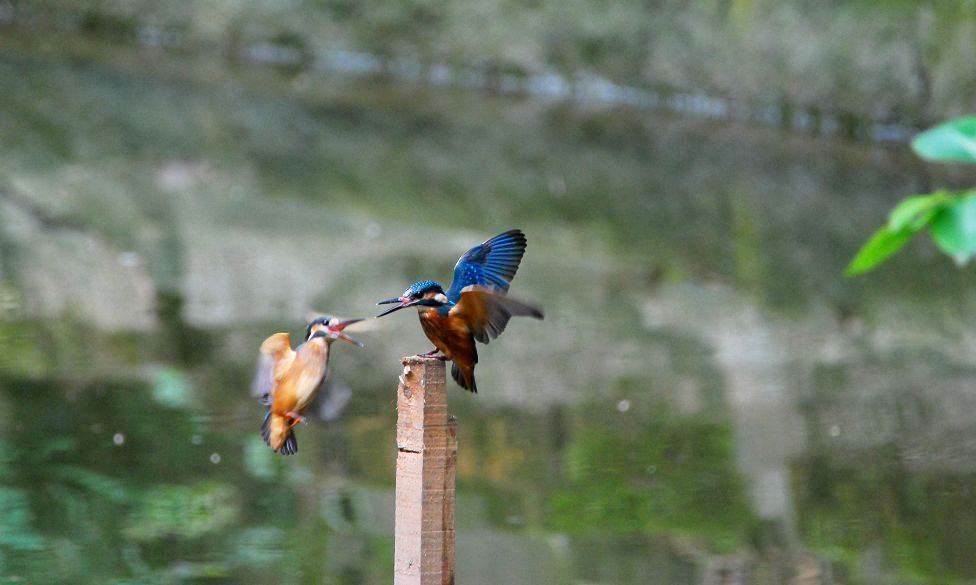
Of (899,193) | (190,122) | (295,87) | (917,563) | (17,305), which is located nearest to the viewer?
(917,563)

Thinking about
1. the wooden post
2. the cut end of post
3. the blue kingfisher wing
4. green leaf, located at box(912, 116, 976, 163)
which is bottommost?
the wooden post

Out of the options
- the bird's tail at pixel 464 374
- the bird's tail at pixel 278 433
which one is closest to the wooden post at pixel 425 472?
the bird's tail at pixel 464 374

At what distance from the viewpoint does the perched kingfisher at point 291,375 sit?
7.63ft

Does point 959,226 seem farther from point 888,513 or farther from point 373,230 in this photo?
point 373,230

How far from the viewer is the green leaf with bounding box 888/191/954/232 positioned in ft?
6.12

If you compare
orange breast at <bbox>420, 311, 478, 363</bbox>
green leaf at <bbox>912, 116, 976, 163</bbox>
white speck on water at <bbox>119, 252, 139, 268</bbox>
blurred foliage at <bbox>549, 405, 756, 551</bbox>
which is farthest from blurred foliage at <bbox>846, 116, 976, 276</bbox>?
white speck on water at <bbox>119, 252, 139, 268</bbox>

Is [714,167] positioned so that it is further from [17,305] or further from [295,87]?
[17,305]

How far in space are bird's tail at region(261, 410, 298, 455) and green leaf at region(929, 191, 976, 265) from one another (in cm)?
112

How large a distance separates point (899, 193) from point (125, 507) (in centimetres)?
692

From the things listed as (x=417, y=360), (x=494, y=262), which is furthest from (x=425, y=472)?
(x=494, y=262)

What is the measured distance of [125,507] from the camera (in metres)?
4.21

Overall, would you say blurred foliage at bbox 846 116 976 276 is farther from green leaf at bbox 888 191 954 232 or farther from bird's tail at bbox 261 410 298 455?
bird's tail at bbox 261 410 298 455

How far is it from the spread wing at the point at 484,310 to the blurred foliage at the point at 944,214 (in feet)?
1.77

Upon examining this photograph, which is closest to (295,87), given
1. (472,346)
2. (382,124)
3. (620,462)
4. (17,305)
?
(382,124)
